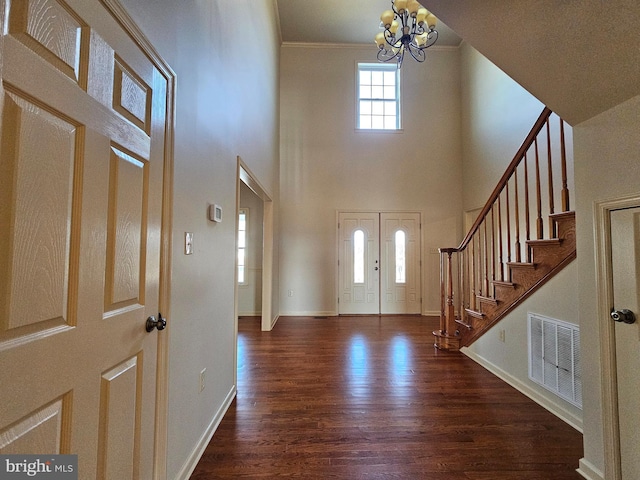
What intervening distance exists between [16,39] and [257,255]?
5236mm

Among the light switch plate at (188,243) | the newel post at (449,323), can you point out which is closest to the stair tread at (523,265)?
the newel post at (449,323)

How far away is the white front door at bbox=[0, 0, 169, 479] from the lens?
2.13ft

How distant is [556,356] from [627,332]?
103 cm

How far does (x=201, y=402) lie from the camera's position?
5.72 feet

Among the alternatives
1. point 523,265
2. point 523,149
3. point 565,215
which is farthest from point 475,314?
point 523,149

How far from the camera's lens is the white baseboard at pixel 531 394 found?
6.79ft

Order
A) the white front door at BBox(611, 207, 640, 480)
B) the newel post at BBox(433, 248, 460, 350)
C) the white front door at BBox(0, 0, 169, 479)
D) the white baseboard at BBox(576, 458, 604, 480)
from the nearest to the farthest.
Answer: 1. the white front door at BBox(0, 0, 169, 479)
2. the white front door at BBox(611, 207, 640, 480)
3. the white baseboard at BBox(576, 458, 604, 480)
4. the newel post at BBox(433, 248, 460, 350)

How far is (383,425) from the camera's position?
2.03m

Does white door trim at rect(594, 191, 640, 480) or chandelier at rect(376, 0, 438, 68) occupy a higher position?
chandelier at rect(376, 0, 438, 68)

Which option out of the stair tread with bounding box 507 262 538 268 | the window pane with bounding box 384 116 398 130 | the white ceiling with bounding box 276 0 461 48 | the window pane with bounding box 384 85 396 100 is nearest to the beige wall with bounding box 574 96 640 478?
the stair tread with bounding box 507 262 538 268

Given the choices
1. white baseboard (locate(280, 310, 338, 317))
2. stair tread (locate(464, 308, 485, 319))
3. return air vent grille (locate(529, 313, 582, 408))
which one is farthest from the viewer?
white baseboard (locate(280, 310, 338, 317))

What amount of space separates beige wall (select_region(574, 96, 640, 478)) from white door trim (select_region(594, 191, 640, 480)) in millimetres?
28

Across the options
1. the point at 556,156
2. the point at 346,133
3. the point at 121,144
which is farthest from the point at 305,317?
the point at 121,144

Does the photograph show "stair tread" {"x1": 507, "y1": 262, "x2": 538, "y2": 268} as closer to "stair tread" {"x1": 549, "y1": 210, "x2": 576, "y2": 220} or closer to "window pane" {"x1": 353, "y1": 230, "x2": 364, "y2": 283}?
"stair tread" {"x1": 549, "y1": 210, "x2": 576, "y2": 220}
